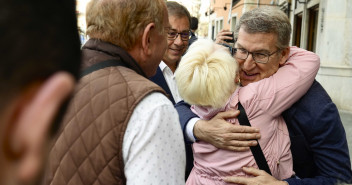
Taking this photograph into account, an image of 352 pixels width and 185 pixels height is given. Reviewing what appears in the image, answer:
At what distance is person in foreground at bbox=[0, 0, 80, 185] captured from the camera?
0.36 meters

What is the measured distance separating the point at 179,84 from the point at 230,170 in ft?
1.46

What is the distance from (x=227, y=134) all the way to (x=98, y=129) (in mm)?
645

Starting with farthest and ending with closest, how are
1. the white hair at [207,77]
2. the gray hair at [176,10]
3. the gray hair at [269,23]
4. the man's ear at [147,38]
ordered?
the gray hair at [176,10] → the gray hair at [269,23] → the white hair at [207,77] → the man's ear at [147,38]

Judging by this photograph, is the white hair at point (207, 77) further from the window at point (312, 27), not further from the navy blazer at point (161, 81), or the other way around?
the window at point (312, 27)

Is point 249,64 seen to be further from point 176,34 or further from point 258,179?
point 176,34

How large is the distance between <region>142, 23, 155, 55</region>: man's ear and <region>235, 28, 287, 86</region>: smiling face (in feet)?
1.83

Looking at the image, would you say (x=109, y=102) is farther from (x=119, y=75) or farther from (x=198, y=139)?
(x=198, y=139)

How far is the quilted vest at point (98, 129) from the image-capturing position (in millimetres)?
1125

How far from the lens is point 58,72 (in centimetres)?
41

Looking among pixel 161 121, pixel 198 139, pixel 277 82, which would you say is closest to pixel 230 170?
pixel 198 139

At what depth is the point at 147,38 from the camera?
1.33m

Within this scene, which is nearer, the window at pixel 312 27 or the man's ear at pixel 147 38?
the man's ear at pixel 147 38

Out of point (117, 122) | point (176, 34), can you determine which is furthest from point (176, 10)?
point (117, 122)

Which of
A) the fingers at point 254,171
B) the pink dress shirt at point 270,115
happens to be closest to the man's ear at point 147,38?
the pink dress shirt at point 270,115
